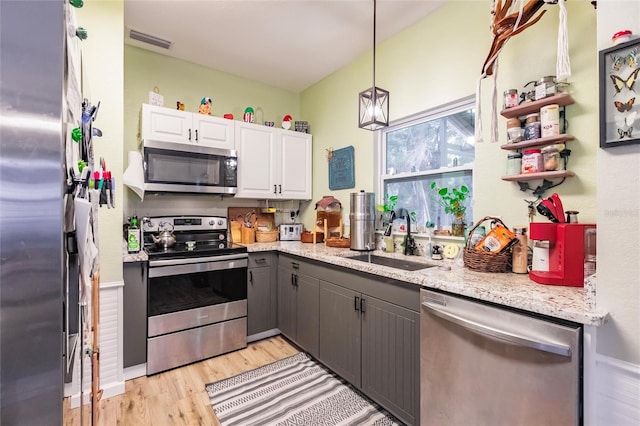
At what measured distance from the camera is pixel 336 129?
3.23m

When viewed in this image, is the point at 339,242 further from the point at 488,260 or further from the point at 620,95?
the point at 620,95

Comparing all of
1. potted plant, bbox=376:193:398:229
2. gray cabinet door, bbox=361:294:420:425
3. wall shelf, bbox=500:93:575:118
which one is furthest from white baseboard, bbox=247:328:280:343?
wall shelf, bbox=500:93:575:118

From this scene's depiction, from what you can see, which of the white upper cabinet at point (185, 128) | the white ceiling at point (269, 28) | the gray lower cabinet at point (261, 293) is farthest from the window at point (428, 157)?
the white upper cabinet at point (185, 128)

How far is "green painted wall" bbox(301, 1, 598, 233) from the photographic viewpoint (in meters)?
1.50

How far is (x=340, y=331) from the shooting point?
2152mm

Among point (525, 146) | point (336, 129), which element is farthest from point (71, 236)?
point (336, 129)

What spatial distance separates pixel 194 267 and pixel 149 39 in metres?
2.09

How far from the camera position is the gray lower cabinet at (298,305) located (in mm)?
2436

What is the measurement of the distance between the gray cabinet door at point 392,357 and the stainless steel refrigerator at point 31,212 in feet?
4.96

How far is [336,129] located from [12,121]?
115 inches

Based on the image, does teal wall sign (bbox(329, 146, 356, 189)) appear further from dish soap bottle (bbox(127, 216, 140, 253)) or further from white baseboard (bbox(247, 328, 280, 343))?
dish soap bottle (bbox(127, 216, 140, 253))

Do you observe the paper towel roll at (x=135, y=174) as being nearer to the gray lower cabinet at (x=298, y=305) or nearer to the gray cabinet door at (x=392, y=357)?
the gray lower cabinet at (x=298, y=305)

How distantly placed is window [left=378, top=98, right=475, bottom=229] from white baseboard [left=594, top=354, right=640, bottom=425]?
1.23 metres

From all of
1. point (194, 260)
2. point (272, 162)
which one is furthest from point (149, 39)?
point (194, 260)
